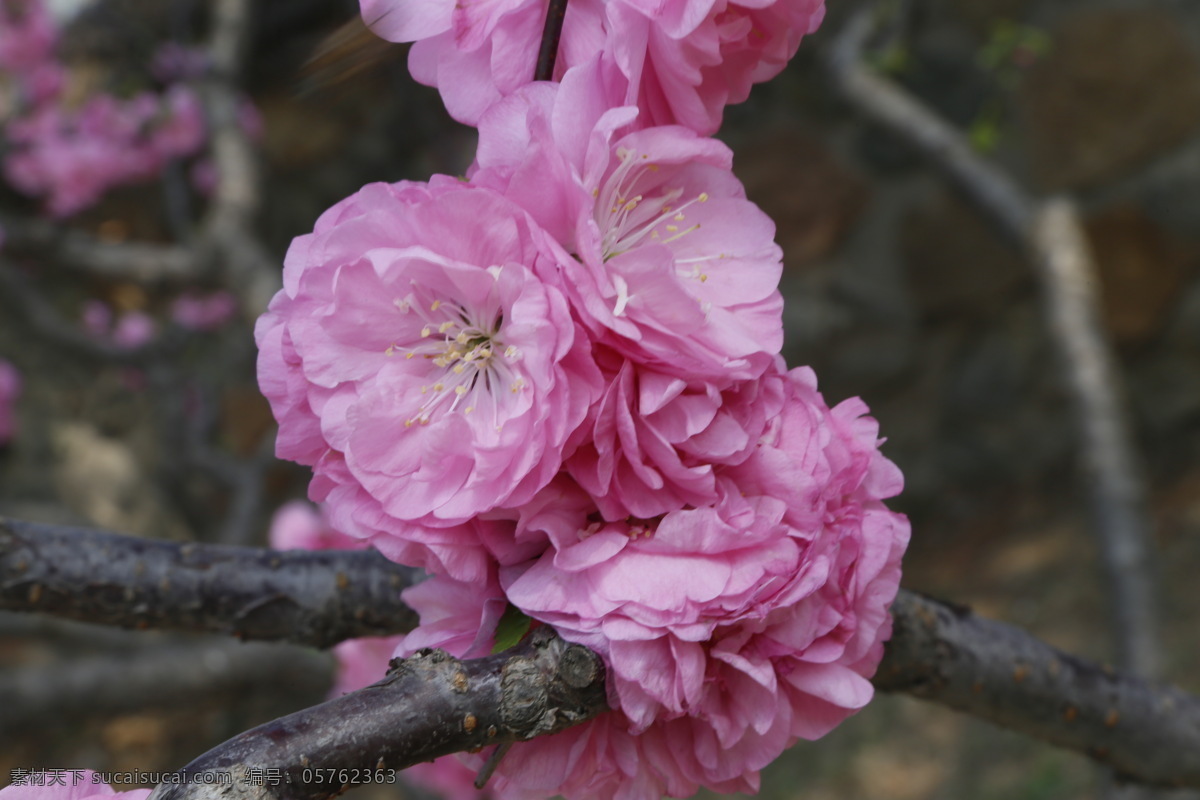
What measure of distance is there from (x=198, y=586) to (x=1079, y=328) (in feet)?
5.07

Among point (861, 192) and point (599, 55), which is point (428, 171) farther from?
point (599, 55)

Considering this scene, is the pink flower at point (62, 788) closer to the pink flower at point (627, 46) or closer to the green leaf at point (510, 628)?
the green leaf at point (510, 628)

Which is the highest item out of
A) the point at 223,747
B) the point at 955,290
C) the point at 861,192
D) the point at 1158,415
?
the point at 223,747

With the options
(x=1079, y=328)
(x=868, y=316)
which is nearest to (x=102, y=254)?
(x=868, y=316)

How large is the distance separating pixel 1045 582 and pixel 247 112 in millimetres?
2792

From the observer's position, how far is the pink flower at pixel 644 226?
0.48m

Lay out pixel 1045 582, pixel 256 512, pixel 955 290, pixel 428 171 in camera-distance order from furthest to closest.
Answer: pixel 428 171, pixel 955 290, pixel 1045 582, pixel 256 512

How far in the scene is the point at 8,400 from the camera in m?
3.20

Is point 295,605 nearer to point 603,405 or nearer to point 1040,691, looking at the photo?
point 603,405

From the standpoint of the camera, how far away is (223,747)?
0.44 m

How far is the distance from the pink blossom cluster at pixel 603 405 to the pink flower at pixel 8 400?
317 centimetres

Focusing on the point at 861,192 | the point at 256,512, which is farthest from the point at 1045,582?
the point at 256,512

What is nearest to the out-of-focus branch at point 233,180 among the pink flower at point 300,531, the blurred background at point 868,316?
the blurred background at point 868,316

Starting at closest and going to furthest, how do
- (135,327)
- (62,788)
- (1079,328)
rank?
(62,788) → (1079,328) → (135,327)
